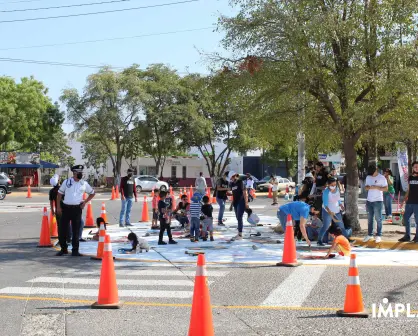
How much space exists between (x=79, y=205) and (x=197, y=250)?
2704 millimetres

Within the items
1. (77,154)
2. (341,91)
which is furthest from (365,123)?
(77,154)

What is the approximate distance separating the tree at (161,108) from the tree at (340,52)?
35.1 m

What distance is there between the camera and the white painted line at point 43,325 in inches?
253

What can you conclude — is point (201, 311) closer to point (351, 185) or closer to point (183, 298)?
point (183, 298)

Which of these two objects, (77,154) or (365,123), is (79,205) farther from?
(77,154)

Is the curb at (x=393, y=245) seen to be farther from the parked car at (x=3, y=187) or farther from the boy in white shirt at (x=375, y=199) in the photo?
the parked car at (x=3, y=187)

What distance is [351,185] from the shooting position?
15266 mm

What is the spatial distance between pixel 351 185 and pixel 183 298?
835 centimetres

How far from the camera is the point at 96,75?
49.4 m

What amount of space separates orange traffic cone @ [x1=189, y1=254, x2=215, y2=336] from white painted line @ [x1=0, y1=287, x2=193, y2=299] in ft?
7.46

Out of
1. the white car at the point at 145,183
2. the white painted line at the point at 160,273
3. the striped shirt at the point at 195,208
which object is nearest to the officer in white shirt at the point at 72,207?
the white painted line at the point at 160,273

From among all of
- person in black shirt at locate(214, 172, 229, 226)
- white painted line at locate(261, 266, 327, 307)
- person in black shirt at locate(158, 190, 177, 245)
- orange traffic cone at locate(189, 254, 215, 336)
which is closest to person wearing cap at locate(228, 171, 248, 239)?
person in black shirt at locate(158, 190, 177, 245)

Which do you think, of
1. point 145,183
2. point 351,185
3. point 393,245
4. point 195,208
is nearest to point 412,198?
point 393,245

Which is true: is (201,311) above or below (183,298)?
above
